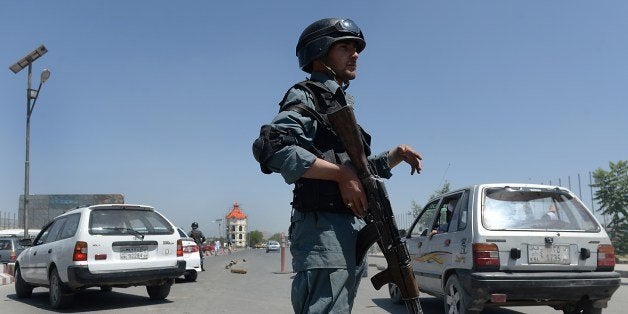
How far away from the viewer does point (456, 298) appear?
250 inches

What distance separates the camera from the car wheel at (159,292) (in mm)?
9219

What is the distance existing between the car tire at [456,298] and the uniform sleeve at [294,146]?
14.1 ft

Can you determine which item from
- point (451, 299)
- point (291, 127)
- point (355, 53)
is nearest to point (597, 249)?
point (451, 299)

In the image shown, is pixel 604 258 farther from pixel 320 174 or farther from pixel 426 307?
pixel 320 174

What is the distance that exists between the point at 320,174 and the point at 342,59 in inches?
26.5

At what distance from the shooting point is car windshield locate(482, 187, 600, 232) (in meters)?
6.15

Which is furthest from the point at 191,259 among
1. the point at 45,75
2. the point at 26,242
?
the point at 45,75

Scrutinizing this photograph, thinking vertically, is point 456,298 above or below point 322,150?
below

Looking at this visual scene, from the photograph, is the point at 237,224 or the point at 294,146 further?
the point at 237,224

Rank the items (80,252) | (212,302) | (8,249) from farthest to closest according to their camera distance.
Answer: (8,249) → (212,302) → (80,252)

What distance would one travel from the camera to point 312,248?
2328 mm

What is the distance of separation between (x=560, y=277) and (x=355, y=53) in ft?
14.5

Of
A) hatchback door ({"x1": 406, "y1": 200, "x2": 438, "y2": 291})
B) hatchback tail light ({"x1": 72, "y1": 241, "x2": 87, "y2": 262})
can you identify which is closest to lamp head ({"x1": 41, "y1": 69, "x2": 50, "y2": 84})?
hatchback tail light ({"x1": 72, "y1": 241, "x2": 87, "y2": 262})

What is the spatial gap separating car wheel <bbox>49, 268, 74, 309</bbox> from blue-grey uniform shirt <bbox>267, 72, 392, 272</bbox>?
275 inches
